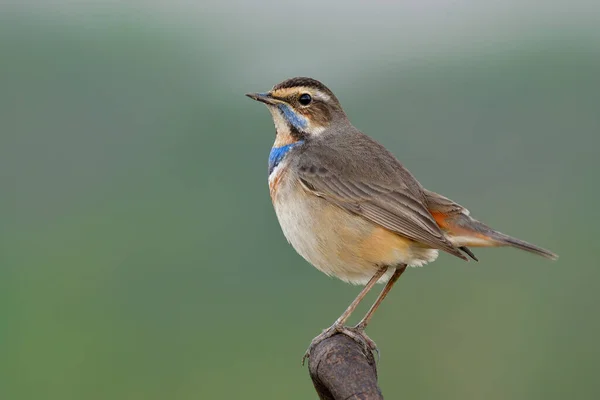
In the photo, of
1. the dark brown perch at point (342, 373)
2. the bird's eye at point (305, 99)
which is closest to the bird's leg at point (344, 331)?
the dark brown perch at point (342, 373)

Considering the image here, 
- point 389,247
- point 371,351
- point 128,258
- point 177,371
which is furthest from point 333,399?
point 128,258

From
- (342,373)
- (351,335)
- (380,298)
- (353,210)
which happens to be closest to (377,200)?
(353,210)

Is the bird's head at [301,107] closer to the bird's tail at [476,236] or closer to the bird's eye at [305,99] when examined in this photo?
the bird's eye at [305,99]

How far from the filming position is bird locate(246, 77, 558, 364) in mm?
8766

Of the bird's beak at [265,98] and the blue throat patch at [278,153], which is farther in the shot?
the blue throat patch at [278,153]

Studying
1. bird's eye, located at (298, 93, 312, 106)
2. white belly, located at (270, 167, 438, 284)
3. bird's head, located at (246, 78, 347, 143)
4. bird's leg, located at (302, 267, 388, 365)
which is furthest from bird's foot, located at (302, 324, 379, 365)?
bird's eye, located at (298, 93, 312, 106)

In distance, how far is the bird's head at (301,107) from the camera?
905 cm

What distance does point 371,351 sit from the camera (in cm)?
838

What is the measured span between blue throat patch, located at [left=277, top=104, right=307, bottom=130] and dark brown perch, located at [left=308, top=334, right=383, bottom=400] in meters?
2.52

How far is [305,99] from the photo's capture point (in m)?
9.16

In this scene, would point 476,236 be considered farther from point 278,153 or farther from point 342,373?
point 342,373

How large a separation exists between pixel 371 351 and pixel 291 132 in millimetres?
2109

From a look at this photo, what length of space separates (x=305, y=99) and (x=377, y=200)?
1101mm

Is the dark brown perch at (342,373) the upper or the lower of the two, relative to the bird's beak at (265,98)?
lower
